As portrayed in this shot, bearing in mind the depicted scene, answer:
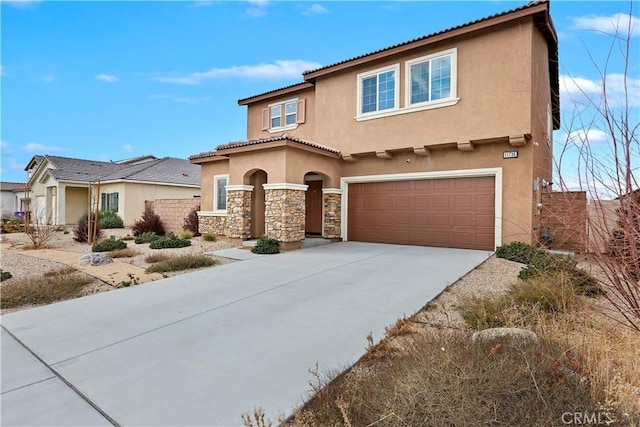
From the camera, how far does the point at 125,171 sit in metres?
→ 26.7

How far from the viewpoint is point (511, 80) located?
33.0ft

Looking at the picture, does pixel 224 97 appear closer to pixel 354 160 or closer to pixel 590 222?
pixel 354 160

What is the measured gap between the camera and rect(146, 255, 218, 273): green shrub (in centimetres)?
839

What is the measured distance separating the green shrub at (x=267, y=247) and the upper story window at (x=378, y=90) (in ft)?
20.0

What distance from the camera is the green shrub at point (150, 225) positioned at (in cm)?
1704

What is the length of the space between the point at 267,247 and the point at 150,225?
31.6 ft

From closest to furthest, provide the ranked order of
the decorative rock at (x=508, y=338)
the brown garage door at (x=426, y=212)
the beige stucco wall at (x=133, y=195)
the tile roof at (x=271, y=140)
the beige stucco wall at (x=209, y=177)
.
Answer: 1. the decorative rock at (x=508, y=338)
2. the tile roof at (x=271, y=140)
3. the brown garage door at (x=426, y=212)
4. the beige stucco wall at (x=209, y=177)
5. the beige stucco wall at (x=133, y=195)

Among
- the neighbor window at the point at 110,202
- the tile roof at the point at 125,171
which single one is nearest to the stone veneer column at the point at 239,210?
the tile roof at the point at 125,171

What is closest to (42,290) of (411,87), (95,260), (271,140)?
(95,260)

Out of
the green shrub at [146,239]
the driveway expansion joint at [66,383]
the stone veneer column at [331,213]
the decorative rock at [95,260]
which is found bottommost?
the driveway expansion joint at [66,383]

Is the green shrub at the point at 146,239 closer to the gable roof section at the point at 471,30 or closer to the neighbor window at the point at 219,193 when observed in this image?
the neighbor window at the point at 219,193

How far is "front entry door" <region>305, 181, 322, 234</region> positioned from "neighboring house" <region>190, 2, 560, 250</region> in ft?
1.90

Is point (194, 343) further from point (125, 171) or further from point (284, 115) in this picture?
point (125, 171)

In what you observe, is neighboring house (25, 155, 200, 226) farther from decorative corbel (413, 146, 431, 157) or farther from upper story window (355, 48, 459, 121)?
decorative corbel (413, 146, 431, 157)
